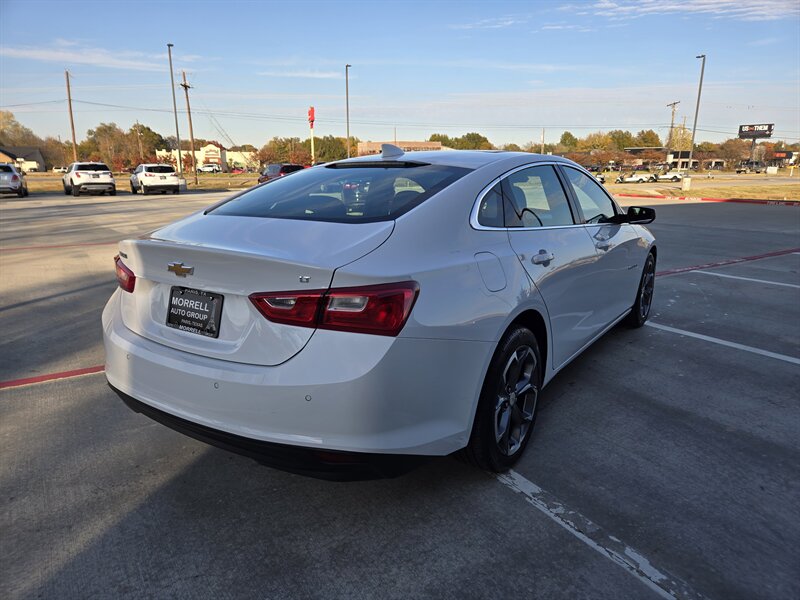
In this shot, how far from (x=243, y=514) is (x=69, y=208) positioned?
2099 centimetres

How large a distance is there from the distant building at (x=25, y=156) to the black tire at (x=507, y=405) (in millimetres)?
120353

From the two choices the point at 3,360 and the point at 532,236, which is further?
the point at 3,360

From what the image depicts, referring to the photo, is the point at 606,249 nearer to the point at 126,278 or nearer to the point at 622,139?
the point at 126,278

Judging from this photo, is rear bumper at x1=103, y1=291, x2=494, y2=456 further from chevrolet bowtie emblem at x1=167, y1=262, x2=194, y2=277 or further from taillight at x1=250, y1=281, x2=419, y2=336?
chevrolet bowtie emblem at x1=167, y1=262, x2=194, y2=277

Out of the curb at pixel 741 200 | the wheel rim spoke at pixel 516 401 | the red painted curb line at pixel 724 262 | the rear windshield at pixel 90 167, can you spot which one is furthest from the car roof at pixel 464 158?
the rear windshield at pixel 90 167

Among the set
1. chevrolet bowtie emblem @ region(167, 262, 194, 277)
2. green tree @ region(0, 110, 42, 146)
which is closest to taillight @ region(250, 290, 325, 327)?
chevrolet bowtie emblem @ region(167, 262, 194, 277)

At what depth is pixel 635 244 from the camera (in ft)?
15.8

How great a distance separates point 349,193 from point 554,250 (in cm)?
123

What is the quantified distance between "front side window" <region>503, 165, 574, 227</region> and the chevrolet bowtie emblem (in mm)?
1615

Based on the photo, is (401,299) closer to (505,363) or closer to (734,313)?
(505,363)

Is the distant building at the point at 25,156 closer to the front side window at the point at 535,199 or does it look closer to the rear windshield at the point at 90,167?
the rear windshield at the point at 90,167

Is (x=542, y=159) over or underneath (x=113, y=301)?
over

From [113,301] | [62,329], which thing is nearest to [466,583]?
[113,301]

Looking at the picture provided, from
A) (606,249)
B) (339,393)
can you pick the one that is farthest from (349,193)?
(606,249)
